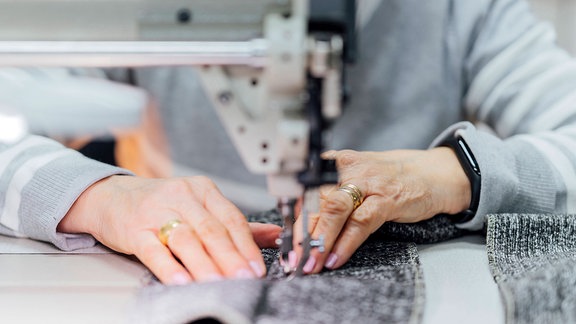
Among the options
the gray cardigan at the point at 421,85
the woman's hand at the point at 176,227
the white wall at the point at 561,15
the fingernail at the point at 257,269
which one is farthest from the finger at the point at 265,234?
the white wall at the point at 561,15

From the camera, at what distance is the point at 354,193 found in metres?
0.92

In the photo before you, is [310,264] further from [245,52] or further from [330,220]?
[245,52]

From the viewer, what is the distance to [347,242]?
87 centimetres

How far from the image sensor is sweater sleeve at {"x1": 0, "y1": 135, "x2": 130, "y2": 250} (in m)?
0.95

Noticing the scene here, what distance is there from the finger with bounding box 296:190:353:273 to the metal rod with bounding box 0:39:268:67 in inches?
8.7

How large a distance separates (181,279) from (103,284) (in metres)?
0.10

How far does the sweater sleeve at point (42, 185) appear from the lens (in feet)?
3.13

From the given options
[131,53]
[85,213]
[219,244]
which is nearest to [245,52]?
[131,53]

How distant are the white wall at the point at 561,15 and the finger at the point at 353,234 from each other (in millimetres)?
1418

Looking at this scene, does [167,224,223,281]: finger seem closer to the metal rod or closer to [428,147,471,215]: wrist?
the metal rod

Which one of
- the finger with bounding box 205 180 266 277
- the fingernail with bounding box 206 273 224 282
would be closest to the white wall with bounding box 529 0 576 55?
the finger with bounding box 205 180 266 277

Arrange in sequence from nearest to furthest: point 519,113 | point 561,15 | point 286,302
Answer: point 286,302, point 519,113, point 561,15

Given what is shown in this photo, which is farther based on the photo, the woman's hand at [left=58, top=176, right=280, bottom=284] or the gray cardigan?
the gray cardigan

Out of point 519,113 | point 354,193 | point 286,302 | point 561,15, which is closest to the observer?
point 286,302
